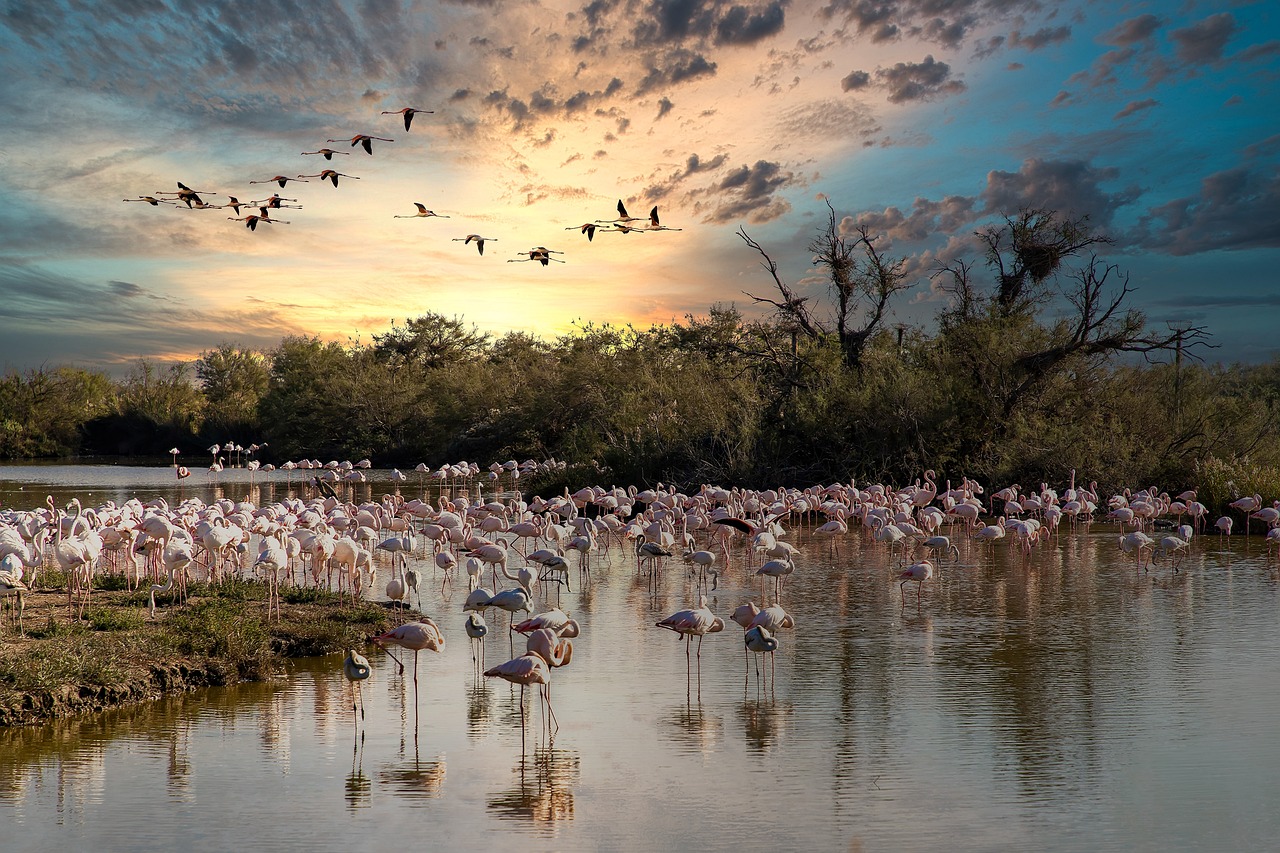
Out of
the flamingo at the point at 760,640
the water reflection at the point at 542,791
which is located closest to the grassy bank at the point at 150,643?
the water reflection at the point at 542,791

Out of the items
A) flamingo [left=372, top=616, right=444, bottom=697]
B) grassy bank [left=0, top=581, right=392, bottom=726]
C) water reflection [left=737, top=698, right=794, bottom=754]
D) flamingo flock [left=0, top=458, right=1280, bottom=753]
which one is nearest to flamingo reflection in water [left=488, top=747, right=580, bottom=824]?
flamingo flock [left=0, top=458, right=1280, bottom=753]

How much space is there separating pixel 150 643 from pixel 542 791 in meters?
4.44

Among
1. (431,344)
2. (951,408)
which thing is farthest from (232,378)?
(951,408)

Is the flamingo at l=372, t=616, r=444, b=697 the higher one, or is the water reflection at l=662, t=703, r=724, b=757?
the flamingo at l=372, t=616, r=444, b=697

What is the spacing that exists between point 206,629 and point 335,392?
4763cm

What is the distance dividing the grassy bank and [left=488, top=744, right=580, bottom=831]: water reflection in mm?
3357

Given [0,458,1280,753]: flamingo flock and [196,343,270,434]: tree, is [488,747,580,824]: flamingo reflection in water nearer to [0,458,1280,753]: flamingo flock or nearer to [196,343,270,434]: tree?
[0,458,1280,753]: flamingo flock

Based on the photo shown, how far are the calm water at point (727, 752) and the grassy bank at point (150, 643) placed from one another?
0.87ft

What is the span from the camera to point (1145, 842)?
17.7ft

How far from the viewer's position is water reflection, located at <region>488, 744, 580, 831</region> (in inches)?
231

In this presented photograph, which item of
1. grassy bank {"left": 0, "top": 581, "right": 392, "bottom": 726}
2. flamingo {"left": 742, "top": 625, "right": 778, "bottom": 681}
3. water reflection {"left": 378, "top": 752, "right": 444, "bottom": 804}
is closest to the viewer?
water reflection {"left": 378, "top": 752, "right": 444, "bottom": 804}

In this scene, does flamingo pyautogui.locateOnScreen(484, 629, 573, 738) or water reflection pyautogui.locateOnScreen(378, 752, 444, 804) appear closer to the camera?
water reflection pyautogui.locateOnScreen(378, 752, 444, 804)

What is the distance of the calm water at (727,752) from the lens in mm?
5633

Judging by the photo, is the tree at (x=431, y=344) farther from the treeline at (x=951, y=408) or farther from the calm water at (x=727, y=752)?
the calm water at (x=727, y=752)
